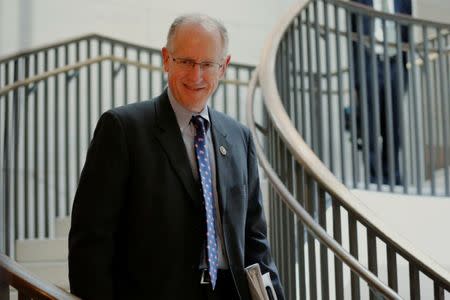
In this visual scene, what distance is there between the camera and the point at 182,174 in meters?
1.52

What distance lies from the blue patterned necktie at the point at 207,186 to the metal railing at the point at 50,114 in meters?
2.56

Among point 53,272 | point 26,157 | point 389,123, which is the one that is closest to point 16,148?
point 26,157

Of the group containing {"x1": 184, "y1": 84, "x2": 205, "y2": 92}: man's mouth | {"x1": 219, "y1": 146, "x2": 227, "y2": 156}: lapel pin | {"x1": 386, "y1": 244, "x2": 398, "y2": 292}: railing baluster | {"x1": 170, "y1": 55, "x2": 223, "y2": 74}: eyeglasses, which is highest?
{"x1": 170, "y1": 55, "x2": 223, "y2": 74}: eyeglasses

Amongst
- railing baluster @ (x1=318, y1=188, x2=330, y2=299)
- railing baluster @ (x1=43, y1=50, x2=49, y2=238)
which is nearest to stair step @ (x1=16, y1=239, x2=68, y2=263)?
railing baluster @ (x1=43, y1=50, x2=49, y2=238)

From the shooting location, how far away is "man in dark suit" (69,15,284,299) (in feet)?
4.74

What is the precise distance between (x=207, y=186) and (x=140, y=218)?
0.58ft

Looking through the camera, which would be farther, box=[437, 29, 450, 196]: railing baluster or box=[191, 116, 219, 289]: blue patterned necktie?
box=[437, 29, 450, 196]: railing baluster

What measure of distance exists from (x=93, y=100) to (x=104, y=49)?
45 cm

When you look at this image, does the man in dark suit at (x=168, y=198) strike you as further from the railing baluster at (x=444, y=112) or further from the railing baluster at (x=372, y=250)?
the railing baluster at (x=444, y=112)

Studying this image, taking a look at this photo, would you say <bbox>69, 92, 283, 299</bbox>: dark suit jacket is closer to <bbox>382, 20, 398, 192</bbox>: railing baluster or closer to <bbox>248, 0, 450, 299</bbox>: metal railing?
<bbox>248, 0, 450, 299</bbox>: metal railing

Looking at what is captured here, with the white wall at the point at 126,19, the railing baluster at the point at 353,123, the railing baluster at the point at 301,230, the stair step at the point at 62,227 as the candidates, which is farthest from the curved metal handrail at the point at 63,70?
the railing baluster at the point at 301,230

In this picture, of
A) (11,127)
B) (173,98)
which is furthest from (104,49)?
(173,98)

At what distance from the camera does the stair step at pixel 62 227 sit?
3.96m

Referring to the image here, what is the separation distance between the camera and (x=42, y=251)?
3.63 metres
